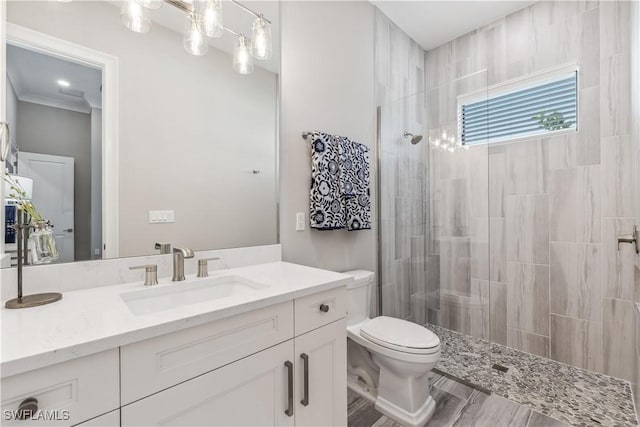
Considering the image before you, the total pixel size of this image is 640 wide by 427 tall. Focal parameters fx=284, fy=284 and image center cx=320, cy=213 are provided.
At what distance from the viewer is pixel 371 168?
226cm

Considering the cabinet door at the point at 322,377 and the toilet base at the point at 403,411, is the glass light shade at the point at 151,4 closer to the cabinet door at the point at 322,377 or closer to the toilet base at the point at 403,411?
the cabinet door at the point at 322,377

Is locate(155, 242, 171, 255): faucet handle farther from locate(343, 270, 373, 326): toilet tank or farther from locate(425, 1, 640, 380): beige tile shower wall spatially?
locate(425, 1, 640, 380): beige tile shower wall

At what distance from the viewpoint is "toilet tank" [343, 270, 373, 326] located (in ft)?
5.85

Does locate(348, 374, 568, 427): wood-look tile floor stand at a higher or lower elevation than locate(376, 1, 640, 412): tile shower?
lower

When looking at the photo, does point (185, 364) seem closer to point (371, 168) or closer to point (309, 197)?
point (309, 197)

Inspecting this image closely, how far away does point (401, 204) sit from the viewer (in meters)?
2.31

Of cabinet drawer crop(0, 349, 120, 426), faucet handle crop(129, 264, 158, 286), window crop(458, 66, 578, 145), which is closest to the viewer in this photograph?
cabinet drawer crop(0, 349, 120, 426)

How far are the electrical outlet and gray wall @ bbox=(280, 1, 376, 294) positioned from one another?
0.03 meters

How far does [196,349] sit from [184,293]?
41 cm

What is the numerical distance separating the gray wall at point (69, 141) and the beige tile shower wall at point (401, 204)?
6.00 feet

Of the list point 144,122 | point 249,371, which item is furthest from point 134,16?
point 249,371

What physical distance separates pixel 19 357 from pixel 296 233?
128 cm

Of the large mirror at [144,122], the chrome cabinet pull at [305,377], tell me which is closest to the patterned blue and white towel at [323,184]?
the large mirror at [144,122]

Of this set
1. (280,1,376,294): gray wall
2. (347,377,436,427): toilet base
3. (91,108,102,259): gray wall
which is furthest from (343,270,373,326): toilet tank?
(91,108,102,259): gray wall
